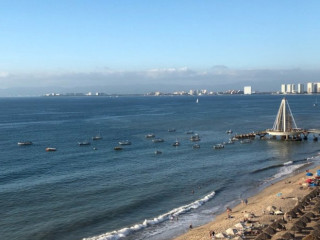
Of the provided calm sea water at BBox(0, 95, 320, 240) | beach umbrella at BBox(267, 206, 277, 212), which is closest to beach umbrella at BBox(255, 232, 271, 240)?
calm sea water at BBox(0, 95, 320, 240)

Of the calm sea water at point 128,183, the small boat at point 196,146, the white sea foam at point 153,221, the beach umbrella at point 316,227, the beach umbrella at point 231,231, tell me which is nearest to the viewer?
the beach umbrella at point 316,227

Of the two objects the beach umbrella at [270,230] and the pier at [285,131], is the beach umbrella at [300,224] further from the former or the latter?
the pier at [285,131]

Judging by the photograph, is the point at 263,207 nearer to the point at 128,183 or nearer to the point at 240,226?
the point at 240,226

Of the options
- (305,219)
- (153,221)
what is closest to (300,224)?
(305,219)

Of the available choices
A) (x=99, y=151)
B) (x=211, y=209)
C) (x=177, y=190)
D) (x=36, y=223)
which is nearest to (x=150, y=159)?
(x=99, y=151)

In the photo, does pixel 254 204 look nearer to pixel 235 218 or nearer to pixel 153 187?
pixel 235 218

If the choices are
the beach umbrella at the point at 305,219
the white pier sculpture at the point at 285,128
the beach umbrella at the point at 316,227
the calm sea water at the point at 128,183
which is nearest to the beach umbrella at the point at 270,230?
the beach umbrella at the point at 305,219
